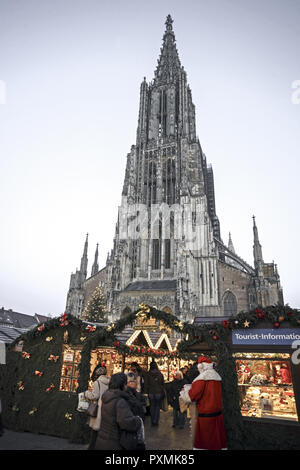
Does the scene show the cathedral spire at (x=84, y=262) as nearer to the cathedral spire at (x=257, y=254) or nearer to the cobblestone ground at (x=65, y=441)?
the cathedral spire at (x=257, y=254)

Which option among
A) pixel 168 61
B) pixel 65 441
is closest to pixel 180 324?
pixel 65 441

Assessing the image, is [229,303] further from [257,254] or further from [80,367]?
[80,367]

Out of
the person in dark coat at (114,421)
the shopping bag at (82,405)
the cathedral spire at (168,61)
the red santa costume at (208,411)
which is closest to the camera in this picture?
the person in dark coat at (114,421)

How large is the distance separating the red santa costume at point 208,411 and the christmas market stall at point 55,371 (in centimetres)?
219

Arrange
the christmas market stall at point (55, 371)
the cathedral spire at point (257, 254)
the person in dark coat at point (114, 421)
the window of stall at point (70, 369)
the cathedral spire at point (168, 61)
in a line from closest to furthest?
the person in dark coat at point (114, 421) → the christmas market stall at point (55, 371) → the window of stall at point (70, 369) → the cathedral spire at point (257, 254) → the cathedral spire at point (168, 61)

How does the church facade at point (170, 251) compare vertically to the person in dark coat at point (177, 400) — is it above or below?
above

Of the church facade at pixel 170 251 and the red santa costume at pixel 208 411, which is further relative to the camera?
the church facade at pixel 170 251

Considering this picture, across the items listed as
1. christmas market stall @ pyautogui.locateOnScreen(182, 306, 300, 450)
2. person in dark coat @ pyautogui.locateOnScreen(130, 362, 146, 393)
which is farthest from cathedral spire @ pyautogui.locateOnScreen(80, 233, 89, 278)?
christmas market stall @ pyautogui.locateOnScreen(182, 306, 300, 450)

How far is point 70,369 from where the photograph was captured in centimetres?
659

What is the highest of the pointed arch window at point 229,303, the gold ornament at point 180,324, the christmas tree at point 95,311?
the pointed arch window at point 229,303

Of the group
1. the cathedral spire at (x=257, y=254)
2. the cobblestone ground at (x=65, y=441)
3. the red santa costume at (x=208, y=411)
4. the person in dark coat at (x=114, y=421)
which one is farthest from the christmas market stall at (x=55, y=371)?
the cathedral spire at (x=257, y=254)

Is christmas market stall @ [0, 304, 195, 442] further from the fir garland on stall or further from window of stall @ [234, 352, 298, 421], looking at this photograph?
window of stall @ [234, 352, 298, 421]

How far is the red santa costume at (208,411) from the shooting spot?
393 centimetres
